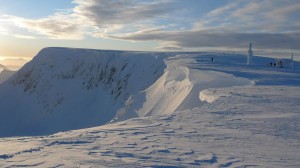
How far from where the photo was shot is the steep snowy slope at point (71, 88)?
40500mm

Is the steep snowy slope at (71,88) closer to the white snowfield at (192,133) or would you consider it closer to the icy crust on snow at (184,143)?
the white snowfield at (192,133)

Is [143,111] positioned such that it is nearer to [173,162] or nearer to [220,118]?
[220,118]

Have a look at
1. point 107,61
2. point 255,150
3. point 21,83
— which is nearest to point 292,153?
point 255,150

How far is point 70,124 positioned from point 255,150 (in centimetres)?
3473

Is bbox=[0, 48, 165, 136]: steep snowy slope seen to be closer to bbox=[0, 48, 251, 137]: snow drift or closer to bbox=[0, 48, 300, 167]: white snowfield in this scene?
bbox=[0, 48, 251, 137]: snow drift

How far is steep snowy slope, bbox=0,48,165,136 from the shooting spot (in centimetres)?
4050

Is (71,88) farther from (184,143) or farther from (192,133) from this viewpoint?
(184,143)

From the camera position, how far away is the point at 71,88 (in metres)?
48.9

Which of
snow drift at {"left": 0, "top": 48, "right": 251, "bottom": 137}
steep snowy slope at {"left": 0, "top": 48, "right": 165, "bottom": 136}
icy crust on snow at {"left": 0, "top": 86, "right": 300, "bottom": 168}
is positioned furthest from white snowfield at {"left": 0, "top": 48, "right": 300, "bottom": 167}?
steep snowy slope at {"left": 0, "top": 48, "right": 165, "bottom": 136}

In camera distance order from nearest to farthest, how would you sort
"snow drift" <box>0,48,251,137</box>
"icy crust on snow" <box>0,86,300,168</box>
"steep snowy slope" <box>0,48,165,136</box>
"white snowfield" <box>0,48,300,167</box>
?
"icy crust on snow" <box>0,86,300,168</box>, "white snowfield" <box>0,48,300,167</box>, "snow drift" <box>0,48,251,137</box>, "steep snowy slope" <box>0,48,165,136</box>

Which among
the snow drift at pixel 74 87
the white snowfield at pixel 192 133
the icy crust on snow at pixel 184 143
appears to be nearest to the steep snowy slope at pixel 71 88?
the snow drift at pixel 74 87

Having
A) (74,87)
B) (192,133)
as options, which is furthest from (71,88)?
(192,133)

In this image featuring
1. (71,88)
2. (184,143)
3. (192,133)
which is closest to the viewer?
(184,143)

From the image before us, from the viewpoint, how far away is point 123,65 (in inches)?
1842
